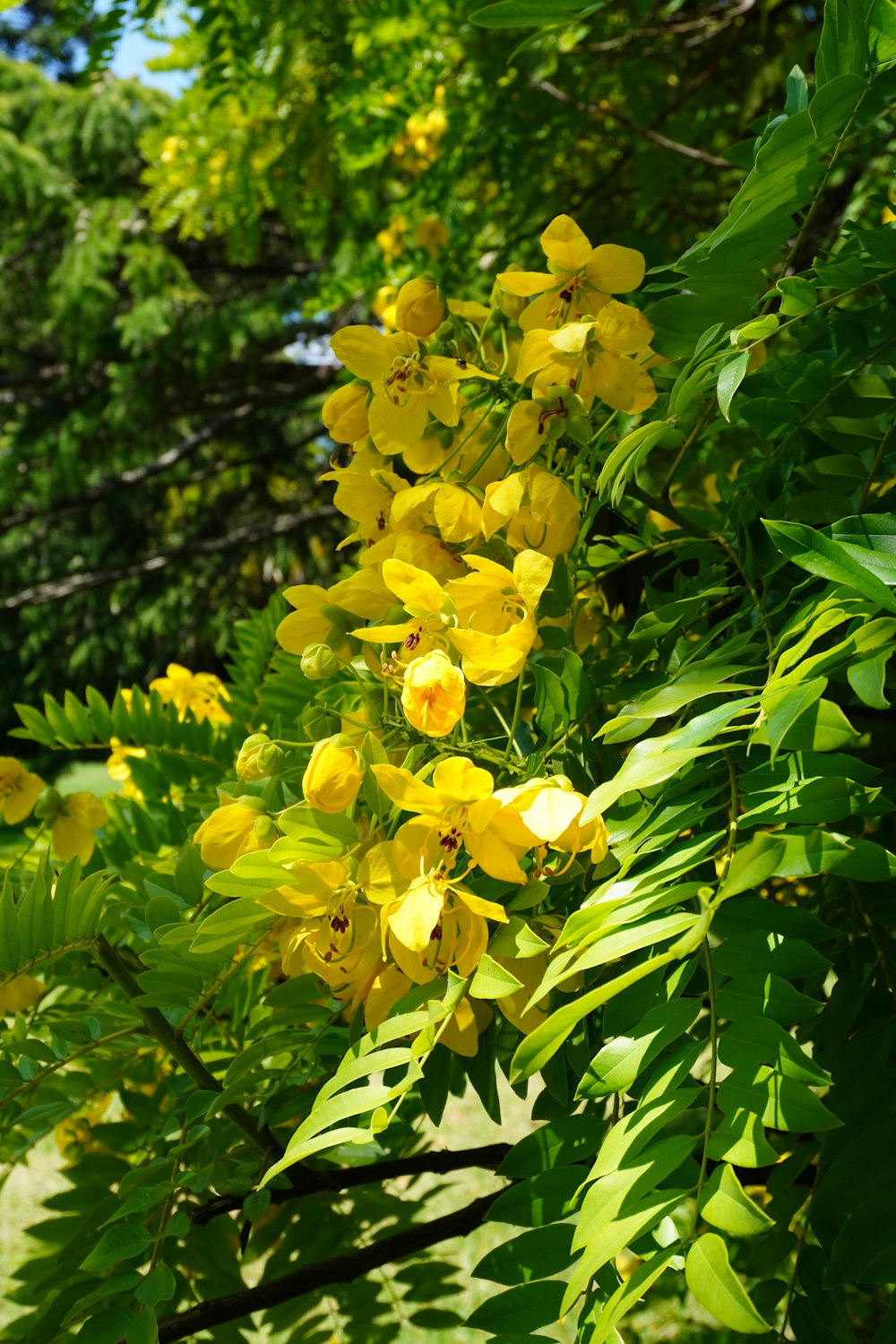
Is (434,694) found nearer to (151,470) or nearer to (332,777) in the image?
(332,777)

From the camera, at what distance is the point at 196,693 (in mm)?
1099

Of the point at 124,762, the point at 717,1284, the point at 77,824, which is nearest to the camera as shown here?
the point at 717,1284

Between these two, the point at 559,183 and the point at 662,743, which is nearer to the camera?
the point at 662,743

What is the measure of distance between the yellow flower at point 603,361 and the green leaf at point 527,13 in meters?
0.22

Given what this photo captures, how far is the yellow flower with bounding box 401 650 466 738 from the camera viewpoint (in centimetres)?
42

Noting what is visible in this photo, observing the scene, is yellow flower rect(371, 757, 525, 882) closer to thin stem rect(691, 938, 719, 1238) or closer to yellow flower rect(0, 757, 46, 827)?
thin stem rect(691, 938, 719, 1238)

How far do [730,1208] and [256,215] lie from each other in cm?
236

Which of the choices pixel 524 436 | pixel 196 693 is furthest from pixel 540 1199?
pixel 196 693

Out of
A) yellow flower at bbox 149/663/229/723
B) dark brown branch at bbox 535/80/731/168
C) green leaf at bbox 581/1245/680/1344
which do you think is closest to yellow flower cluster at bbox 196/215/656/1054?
green leaf at bbox 581/1245/680/1344

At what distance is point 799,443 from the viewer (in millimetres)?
581

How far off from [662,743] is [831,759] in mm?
60

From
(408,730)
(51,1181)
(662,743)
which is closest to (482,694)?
(408,730)

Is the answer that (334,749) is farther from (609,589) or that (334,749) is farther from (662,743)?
(609,589)

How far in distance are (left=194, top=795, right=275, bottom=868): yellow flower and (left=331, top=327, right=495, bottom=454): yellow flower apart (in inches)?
7.9
